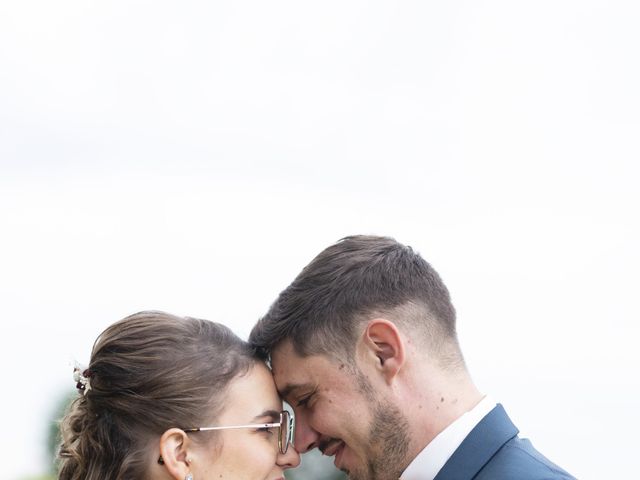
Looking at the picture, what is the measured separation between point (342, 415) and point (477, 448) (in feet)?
2.75

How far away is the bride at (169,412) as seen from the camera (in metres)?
5.43

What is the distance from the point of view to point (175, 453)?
5.41m

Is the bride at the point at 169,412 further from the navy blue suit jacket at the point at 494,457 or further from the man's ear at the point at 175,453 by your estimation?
the navy blue suit jacket at the point at 494,457

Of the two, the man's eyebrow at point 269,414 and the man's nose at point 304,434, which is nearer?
the man's eyebrow at point 269,414

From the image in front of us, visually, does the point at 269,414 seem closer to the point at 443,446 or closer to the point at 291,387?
the point at 291,387

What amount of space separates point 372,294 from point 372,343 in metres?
0.31

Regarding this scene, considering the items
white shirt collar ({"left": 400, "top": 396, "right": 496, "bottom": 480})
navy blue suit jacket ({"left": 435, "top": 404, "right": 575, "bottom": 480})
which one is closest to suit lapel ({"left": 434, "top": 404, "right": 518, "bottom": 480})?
navy blue suit jacket ({"left": 435, "top": 404, "right": 575, "bottom": 480})

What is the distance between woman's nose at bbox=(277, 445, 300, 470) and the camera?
573cm

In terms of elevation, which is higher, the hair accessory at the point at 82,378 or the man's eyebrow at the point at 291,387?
the man's eyebrow at the point at 291,387

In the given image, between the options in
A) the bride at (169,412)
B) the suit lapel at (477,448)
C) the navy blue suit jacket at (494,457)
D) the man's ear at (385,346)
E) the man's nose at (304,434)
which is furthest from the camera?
the man's nose at (304,434)

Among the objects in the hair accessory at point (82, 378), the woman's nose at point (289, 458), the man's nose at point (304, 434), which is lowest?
the woman's nose at point (289, 458)

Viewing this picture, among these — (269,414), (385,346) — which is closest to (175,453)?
(269,414)

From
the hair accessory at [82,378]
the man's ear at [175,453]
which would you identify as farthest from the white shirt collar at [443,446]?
the hair accessory at [82,378]

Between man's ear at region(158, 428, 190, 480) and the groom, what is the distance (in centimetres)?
72
